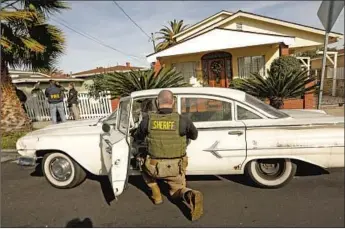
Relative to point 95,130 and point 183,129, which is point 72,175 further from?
point 183,129

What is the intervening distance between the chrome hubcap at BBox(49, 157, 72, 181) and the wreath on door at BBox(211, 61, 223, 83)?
10223mm

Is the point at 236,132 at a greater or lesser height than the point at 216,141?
greater

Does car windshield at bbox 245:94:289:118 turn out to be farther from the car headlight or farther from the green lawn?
the green lawn

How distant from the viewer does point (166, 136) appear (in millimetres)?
3115

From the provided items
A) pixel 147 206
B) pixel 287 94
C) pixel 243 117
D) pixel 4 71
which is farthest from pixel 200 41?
pixel 147 206

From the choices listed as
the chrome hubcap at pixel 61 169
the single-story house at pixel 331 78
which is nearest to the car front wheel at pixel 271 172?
the chrome hubcap at pixel 61 169

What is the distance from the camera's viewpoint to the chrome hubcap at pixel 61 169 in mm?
4051

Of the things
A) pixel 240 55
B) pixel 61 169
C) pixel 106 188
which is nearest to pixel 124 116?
pixel 106 188

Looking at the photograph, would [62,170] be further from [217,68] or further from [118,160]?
[217,68]

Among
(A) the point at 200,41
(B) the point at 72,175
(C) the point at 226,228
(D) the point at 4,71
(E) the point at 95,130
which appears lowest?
(C) the point at 226,228

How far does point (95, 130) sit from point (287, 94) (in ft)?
16.0

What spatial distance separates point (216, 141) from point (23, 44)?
684 cm

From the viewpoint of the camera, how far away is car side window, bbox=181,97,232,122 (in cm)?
370

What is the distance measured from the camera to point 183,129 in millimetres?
3150
